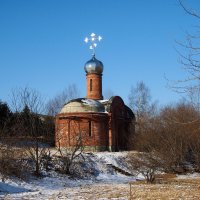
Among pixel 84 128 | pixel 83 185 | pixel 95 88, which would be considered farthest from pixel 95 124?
pixel 83 185

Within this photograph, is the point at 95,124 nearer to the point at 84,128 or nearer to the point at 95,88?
the point at 84,128

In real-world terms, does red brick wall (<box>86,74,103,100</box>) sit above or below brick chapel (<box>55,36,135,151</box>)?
above

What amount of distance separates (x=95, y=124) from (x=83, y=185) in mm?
13666

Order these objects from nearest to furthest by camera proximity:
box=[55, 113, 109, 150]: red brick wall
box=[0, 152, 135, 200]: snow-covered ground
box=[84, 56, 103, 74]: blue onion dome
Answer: box=[0, 152, 135, 200]: snow-covered ground
box=[55, 113, 109, 150]: red brick wall
box=[84, 56, 103, 74]: blue onion dome

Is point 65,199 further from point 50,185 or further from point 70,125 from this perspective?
point 70,125

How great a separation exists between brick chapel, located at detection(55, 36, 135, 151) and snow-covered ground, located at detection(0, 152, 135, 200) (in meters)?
3.87

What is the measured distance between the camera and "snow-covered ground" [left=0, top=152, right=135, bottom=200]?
1593 cm

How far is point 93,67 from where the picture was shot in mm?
39438

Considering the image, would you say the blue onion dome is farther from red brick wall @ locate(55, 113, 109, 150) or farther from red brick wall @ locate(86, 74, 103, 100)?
red brick wall @ locate(55, 113, 109, 150)

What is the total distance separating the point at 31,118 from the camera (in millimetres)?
23891

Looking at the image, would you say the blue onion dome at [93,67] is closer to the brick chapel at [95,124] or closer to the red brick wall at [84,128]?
the brick chapel at [95,124]

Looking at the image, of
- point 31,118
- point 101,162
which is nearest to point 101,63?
point 101,162

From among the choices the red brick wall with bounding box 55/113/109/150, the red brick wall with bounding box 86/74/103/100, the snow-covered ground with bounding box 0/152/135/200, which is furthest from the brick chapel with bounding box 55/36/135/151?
the snow-covered ground with bounding box 0/152/135/200

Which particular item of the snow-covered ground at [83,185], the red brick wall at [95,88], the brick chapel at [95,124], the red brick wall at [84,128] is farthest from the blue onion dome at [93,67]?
Result: the snow-covered ground at [83,185]
